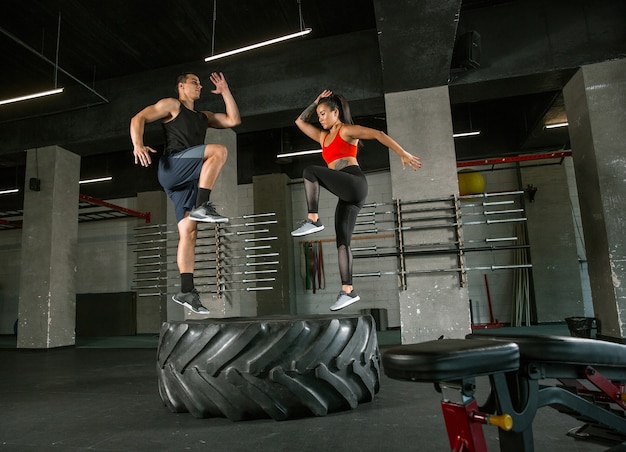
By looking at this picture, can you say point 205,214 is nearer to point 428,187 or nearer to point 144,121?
point 144,121

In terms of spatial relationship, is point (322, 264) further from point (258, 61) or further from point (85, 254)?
point (85, 254)

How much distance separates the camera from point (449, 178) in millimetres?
5133

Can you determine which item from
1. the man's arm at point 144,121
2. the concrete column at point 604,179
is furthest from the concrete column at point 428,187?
the man's arm at point 144,121

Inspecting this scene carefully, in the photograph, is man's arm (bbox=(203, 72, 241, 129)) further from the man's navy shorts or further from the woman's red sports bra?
the woman's red sports bra

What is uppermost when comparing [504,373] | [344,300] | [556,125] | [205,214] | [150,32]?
[150,32]

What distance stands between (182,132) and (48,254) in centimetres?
543

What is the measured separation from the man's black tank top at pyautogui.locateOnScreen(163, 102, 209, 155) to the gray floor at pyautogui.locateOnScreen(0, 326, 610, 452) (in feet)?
4.74

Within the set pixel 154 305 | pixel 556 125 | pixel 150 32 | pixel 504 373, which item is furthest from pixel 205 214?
pixel 154 305

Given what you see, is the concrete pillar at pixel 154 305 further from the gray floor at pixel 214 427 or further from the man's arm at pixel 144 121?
the man's arm at pixel 144 121

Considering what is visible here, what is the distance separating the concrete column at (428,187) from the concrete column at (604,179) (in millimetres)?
1500

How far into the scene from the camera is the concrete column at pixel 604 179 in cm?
463

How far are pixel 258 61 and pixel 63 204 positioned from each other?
3.98m

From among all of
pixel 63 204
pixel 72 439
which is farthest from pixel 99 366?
pixel 63 204

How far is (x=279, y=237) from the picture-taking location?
9.39 metres
